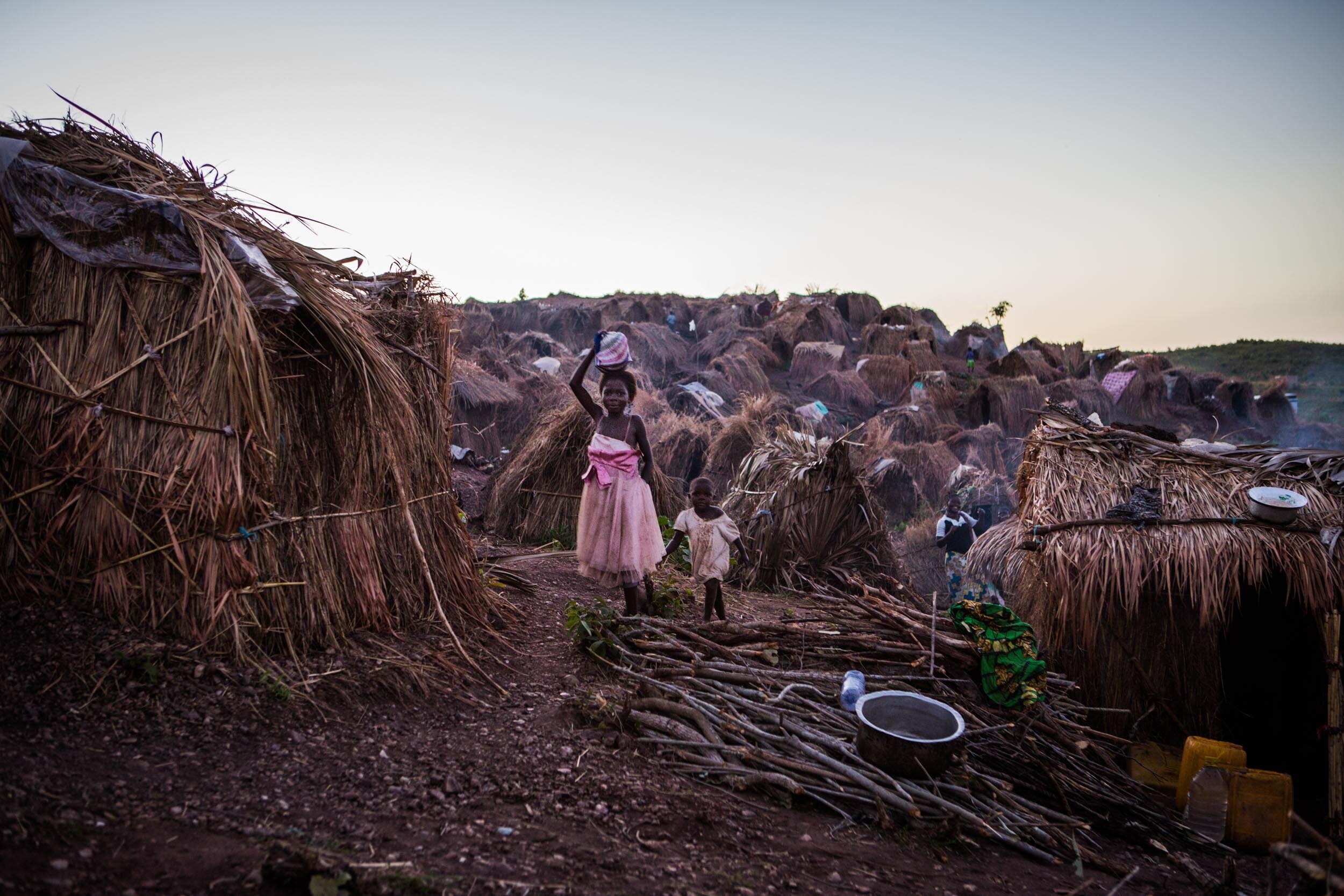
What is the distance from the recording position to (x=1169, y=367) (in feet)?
75.8

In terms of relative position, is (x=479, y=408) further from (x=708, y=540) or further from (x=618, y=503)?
(x=618, y=503)

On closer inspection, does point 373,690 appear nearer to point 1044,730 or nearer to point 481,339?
point 1044,730

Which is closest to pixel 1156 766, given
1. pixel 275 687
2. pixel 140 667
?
pixel 275 687

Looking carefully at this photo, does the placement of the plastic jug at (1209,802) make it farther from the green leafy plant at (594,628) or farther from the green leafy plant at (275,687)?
the green leafy plant at (275,687)

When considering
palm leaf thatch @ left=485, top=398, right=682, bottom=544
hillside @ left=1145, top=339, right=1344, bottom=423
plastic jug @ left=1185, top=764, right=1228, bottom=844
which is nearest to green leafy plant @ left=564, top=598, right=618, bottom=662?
plastic jug @ left=1185, top=764, right=1228, bottom=844

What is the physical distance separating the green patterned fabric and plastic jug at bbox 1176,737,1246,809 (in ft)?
3.81

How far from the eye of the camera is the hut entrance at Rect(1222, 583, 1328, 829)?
18.5 ft

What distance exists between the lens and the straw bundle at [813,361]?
21812 millimetres

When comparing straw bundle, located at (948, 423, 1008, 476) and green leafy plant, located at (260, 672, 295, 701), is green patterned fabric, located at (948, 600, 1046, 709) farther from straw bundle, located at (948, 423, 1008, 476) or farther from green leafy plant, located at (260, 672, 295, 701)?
straw bundle, located at (948, 423, 1008, 476)

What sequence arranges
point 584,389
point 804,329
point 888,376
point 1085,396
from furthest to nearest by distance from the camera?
point 804,329
point 888,376
point 1085,396
point 584,389

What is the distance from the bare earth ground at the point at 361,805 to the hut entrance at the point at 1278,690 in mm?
2823

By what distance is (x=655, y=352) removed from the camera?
2252 centimetres

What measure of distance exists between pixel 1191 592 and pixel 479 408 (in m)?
11.7

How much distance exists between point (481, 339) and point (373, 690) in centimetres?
2053
